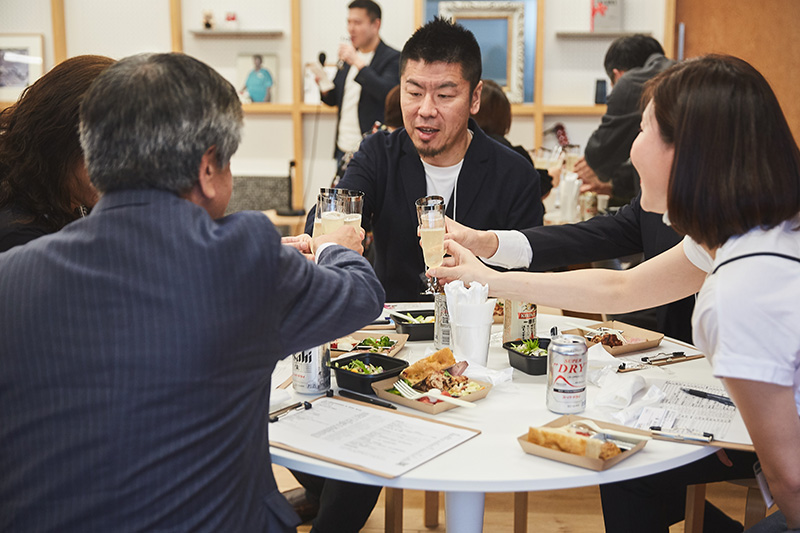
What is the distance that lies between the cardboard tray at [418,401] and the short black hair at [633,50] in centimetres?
366

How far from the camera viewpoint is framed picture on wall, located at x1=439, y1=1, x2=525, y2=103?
6452mm

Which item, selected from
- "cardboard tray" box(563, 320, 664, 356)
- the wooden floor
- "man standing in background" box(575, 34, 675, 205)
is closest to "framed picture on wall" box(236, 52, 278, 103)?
"man standing in background" box(575, 34, 675, 205)

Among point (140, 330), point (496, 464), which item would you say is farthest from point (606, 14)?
point (140, 330)

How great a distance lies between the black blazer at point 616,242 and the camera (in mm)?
2439

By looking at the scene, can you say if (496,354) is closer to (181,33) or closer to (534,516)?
(534,516)

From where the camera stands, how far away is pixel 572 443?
130 centimetres

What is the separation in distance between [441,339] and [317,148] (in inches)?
198

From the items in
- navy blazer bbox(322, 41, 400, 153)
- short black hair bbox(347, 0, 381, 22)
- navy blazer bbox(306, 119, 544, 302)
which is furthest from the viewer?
short black hair bbox(347, 0, 381, 22)

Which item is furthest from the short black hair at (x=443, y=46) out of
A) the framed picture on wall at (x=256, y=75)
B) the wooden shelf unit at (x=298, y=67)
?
the framed picture on wall at (x=256, y=75)

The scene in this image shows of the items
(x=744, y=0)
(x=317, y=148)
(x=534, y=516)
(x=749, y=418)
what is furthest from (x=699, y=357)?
(x=317, y=148)

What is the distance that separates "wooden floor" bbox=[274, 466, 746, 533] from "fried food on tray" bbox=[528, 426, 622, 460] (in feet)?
4.68

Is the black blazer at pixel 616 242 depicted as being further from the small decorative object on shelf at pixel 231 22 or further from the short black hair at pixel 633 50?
the small decorative object on shelf at pixel 231 22

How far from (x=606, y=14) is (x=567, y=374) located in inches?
220

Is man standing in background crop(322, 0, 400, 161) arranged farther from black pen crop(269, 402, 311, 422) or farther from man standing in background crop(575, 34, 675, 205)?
black pen crop(269, 402, 311, 422)
